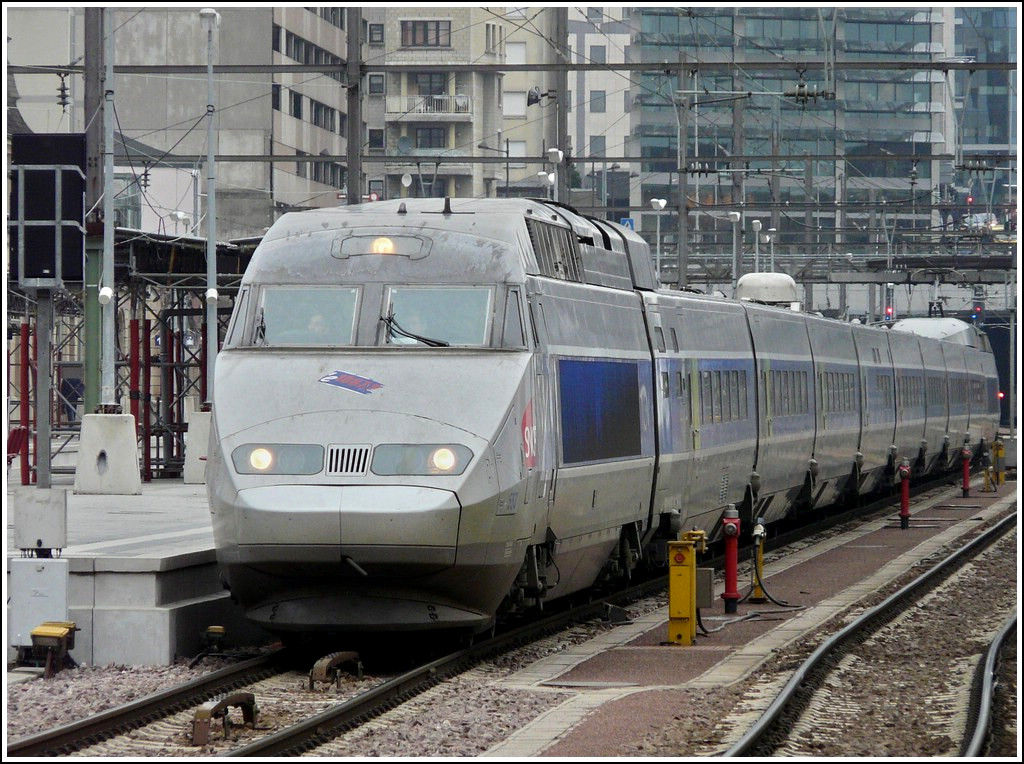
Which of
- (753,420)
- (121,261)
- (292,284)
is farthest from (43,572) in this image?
(121,261)

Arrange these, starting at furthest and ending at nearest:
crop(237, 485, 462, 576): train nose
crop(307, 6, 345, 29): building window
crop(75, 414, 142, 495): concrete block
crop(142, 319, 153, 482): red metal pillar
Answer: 1. crop(307, 6, 345, 29): building window
2. crop(142, 319, 153, 482): red metal pillar
3. crop(75, 414, 142, 495): concrete block
4. crop(237, 485, 462, 576): train nose

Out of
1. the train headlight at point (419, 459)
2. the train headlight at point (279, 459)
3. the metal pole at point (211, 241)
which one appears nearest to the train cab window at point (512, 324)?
the train headlight at point (419, 459)

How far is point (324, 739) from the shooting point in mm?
10516

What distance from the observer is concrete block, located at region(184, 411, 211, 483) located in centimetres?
3011

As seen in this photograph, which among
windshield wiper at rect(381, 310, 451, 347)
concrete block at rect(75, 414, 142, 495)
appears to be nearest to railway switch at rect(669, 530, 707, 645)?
windshield wiper at rect(381, 310, 451, 347)

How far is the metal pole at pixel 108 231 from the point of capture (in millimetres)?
26984

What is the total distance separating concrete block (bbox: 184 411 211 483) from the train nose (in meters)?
17.5

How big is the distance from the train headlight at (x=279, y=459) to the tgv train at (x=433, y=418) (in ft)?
0.05

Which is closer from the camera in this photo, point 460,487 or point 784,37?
point 460,487

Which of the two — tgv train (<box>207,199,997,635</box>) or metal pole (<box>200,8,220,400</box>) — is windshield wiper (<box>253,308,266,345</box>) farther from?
metal pole (<box>200,8,220,400</box>)

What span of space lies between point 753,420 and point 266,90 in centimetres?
6180

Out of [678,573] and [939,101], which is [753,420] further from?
[939,101]

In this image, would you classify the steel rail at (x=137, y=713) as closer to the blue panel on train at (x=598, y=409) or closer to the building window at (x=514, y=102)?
the blue panel on train at (x=598, y=409)

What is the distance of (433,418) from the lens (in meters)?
12.7
